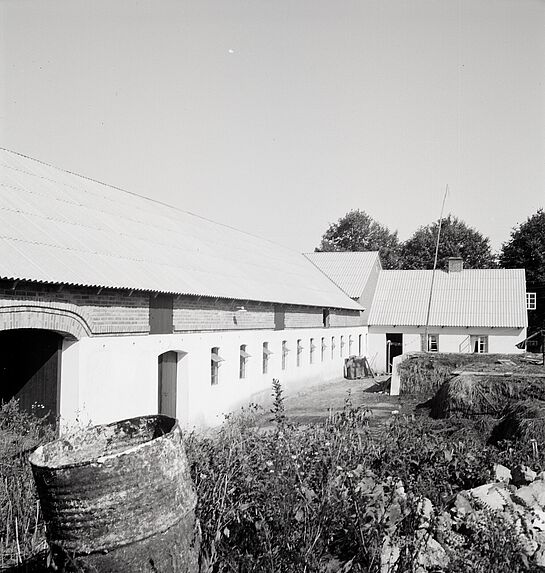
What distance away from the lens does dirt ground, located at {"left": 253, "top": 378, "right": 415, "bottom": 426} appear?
703 inches

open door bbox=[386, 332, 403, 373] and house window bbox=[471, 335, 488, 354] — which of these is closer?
house window bbox=[471, 335, 488, 354]

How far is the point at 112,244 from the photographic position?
45.4 ft

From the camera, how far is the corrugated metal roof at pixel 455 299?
33.3 metres

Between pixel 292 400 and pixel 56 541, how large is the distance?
62.4 ft

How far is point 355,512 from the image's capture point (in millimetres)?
5062

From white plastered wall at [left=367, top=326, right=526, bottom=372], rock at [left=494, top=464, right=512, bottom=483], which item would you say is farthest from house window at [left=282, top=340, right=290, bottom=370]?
rock at [left=494, top=464, right=512, bottom=483]

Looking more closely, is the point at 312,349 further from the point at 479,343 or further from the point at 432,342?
the point at 479,343

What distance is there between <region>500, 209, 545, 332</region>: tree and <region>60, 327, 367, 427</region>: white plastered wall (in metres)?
31.4

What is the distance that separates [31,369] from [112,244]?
3.97 meters

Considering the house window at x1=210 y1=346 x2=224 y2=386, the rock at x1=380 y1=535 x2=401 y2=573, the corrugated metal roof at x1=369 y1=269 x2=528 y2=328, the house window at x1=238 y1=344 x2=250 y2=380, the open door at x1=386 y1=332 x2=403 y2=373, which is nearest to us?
the rock at x1=380 y1=535 x2=401 y2=573

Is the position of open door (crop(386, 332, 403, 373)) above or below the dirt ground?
above

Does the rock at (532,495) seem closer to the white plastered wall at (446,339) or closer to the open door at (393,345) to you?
the white plastered wall at (446,339)

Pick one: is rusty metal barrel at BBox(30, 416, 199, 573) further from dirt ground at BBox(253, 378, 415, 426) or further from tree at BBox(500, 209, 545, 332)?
tree at BBox(500, 209, 545, 332)

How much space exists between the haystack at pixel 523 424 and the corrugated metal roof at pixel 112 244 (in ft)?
25.6
